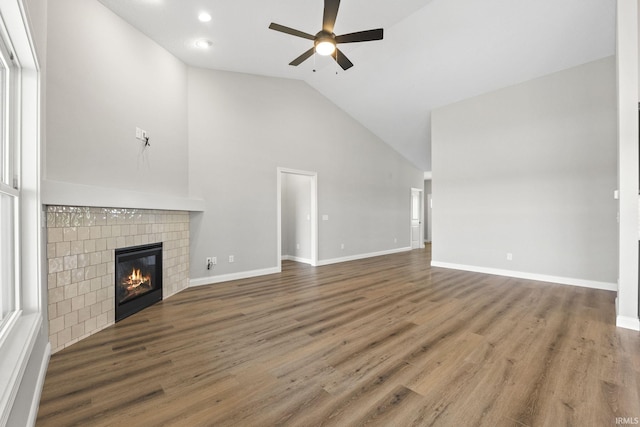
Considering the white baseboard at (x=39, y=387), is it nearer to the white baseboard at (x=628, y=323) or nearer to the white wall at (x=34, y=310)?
the white wall at (x=34, y=310)

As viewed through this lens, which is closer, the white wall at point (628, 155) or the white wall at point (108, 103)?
the white wall at point (108, 103)

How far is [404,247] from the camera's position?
8945 millimetres

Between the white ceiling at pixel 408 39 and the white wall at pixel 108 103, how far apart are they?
33 cm

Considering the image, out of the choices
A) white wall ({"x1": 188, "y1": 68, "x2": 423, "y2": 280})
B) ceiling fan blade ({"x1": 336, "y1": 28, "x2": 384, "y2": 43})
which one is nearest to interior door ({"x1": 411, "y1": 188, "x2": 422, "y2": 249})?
white wall ({"x1": 188, "y1": 68, "x2": 423, "y2": 280})

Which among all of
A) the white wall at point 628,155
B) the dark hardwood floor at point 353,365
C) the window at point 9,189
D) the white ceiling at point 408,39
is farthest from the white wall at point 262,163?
the white wall at point 628,155

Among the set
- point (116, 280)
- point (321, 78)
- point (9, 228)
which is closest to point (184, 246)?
point (116, 280)

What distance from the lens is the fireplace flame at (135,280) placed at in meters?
3.25

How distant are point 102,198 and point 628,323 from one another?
5.36 m

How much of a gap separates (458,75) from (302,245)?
189 inches

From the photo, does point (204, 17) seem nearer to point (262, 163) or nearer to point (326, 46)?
point (326, 46)

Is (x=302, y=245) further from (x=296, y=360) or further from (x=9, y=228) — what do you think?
(x=9, y=228)

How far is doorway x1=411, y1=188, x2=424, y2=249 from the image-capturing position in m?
9.38

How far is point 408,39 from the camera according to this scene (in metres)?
4.54

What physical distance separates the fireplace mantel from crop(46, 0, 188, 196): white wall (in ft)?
0.61
